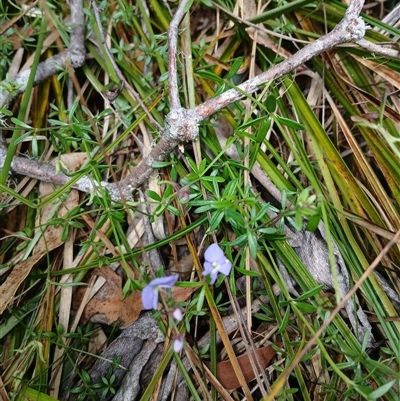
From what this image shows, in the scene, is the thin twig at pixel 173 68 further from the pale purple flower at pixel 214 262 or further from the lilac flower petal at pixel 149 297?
the lilac flower petal at pixel 149 297

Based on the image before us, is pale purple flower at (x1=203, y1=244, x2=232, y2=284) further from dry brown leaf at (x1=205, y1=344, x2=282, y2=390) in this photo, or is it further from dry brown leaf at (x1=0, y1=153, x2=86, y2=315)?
dry brown leaf at (x1=0, y1=153, x2=86, y2=315)

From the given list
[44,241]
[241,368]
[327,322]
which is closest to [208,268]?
[327,322]

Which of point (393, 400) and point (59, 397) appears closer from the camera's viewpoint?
point (393, 400)

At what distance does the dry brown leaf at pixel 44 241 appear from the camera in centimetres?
155

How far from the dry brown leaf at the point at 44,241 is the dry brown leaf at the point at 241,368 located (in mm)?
698

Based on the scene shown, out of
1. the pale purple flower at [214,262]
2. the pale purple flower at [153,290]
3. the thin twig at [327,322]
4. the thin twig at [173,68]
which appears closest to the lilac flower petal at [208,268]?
the pale purple flower at [214,262]

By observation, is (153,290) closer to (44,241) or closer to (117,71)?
(44,241)

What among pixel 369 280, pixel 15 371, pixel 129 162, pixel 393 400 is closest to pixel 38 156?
pixel 129 162

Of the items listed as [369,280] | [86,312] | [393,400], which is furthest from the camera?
[86,312]

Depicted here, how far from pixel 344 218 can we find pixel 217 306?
0.52 m

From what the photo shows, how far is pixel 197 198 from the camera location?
4.82 ft

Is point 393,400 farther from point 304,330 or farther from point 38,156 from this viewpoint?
point 38,156

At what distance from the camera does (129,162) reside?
1.64 m

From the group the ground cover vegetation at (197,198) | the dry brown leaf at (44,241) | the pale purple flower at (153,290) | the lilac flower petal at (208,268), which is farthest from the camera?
the dry brown leaf at (44,241)
